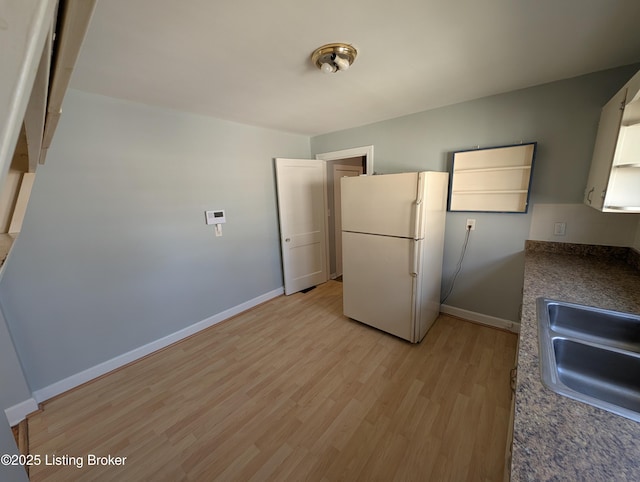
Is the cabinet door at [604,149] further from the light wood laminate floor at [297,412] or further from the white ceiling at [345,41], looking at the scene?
the light wood laminate floor at [297,412]

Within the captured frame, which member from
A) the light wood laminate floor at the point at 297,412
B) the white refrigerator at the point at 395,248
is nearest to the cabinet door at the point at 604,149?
the white refrigerator at the point at 395,248

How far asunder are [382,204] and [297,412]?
174 centimetres

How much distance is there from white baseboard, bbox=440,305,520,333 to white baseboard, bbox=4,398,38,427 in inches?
141

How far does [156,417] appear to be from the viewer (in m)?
1.67

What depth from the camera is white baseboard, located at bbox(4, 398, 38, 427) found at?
1630 millimetres

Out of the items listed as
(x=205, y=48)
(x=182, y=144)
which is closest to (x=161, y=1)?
(x=205, y=48)

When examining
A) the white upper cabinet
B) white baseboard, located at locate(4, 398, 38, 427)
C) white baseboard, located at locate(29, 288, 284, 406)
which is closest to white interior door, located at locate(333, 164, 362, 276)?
white baseboard, located at locate(29, 288, 284, 406)

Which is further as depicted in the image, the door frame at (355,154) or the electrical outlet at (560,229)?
the door frame at (355,154)

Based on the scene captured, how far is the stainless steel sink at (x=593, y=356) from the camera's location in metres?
0.91

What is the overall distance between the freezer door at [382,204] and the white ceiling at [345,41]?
711 mm

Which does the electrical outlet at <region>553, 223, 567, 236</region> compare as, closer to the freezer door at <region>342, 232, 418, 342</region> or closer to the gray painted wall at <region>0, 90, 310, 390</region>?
the freezer door at <region>342, 232, 418, 342</region>

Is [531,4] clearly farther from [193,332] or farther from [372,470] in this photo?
[193,332]

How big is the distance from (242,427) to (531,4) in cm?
274

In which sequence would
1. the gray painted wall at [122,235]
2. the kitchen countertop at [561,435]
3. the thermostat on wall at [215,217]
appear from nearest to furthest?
the kitchen countertop at [561,435]
the gray painted wall at [122,235]
the thermostat on wall at [215,217]
